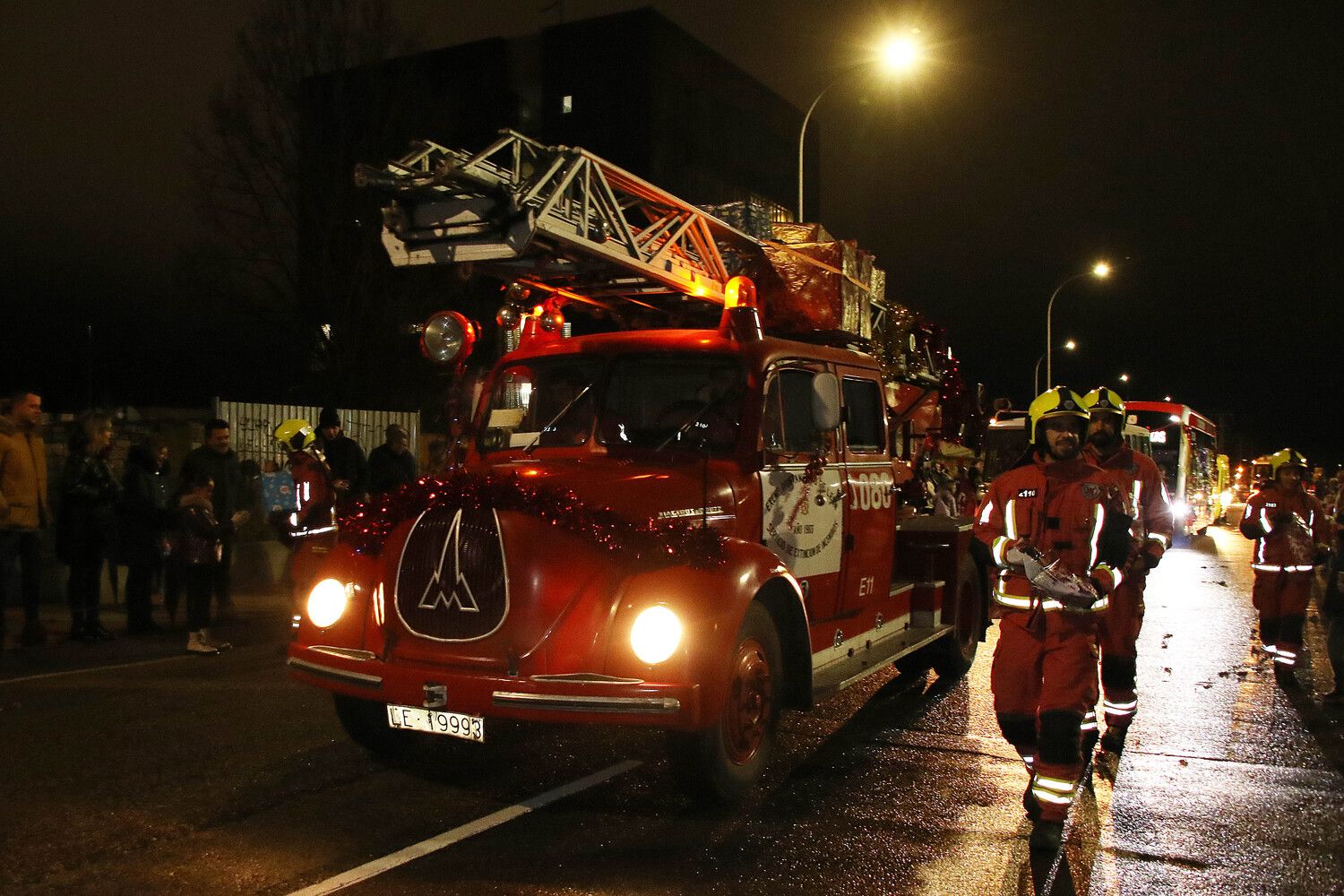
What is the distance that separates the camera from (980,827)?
497cm

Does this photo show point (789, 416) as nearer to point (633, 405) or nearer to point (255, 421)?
point (633, 405)

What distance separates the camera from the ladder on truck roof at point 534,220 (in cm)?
658

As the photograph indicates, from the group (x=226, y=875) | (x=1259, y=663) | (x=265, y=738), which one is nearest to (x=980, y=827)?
(x=226, y=875)

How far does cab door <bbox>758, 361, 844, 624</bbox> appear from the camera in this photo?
596 cm

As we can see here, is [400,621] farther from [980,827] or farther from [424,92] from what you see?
[424,92]

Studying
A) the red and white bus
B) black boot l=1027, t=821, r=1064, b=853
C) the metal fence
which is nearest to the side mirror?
black boot l=1027, t=821, r=1064, b=853

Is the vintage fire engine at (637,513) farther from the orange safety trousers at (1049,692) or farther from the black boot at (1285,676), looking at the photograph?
the black boot at (1285,676)

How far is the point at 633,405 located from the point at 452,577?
160cm

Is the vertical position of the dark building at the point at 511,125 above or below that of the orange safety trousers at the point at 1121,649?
above

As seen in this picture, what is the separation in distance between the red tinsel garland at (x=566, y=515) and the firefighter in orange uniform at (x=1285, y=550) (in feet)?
18.4

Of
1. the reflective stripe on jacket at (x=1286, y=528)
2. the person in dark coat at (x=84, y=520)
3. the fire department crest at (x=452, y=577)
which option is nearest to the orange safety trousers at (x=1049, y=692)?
the fire department crest at (x=452, y=577)

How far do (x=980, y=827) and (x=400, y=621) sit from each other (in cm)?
264

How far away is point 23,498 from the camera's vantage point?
890cm

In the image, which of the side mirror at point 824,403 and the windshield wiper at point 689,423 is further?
the windshield wiper at point 689,423
